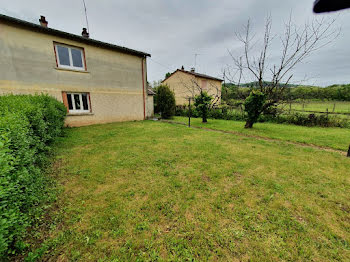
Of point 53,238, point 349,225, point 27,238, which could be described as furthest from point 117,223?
point 349,225

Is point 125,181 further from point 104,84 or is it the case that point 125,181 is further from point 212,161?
point 104,84

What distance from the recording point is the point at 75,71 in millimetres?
8938

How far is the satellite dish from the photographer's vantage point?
1.02 meters

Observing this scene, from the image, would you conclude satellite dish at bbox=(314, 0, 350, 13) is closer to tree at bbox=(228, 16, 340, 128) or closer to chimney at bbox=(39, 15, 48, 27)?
tree at bbox=(228, 16, 340, 128)

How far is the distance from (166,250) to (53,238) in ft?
4.78

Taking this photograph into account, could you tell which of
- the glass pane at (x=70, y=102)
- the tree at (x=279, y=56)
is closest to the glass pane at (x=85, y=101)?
the glass pane at (x=70, y=102)

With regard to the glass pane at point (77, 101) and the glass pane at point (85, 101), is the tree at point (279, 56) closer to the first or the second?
the glass pane at point (85, 101)

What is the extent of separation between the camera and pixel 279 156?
15.1 feet

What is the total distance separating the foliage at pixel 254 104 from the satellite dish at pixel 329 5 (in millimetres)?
8152

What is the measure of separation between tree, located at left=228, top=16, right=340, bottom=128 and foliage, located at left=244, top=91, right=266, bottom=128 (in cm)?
32

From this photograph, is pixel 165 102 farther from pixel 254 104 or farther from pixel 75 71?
pixel 254 104

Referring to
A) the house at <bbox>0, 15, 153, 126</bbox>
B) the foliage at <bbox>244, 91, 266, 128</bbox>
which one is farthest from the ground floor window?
the foliage at <bbox>244, 91, 266, 128</bbox>

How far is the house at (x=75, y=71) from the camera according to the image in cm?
711

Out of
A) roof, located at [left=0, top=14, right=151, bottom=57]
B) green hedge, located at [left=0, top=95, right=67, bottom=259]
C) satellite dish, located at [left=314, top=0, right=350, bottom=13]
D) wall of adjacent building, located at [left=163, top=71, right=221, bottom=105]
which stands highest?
roof, located at [left=0, top=14, right=151, bottom=57]
